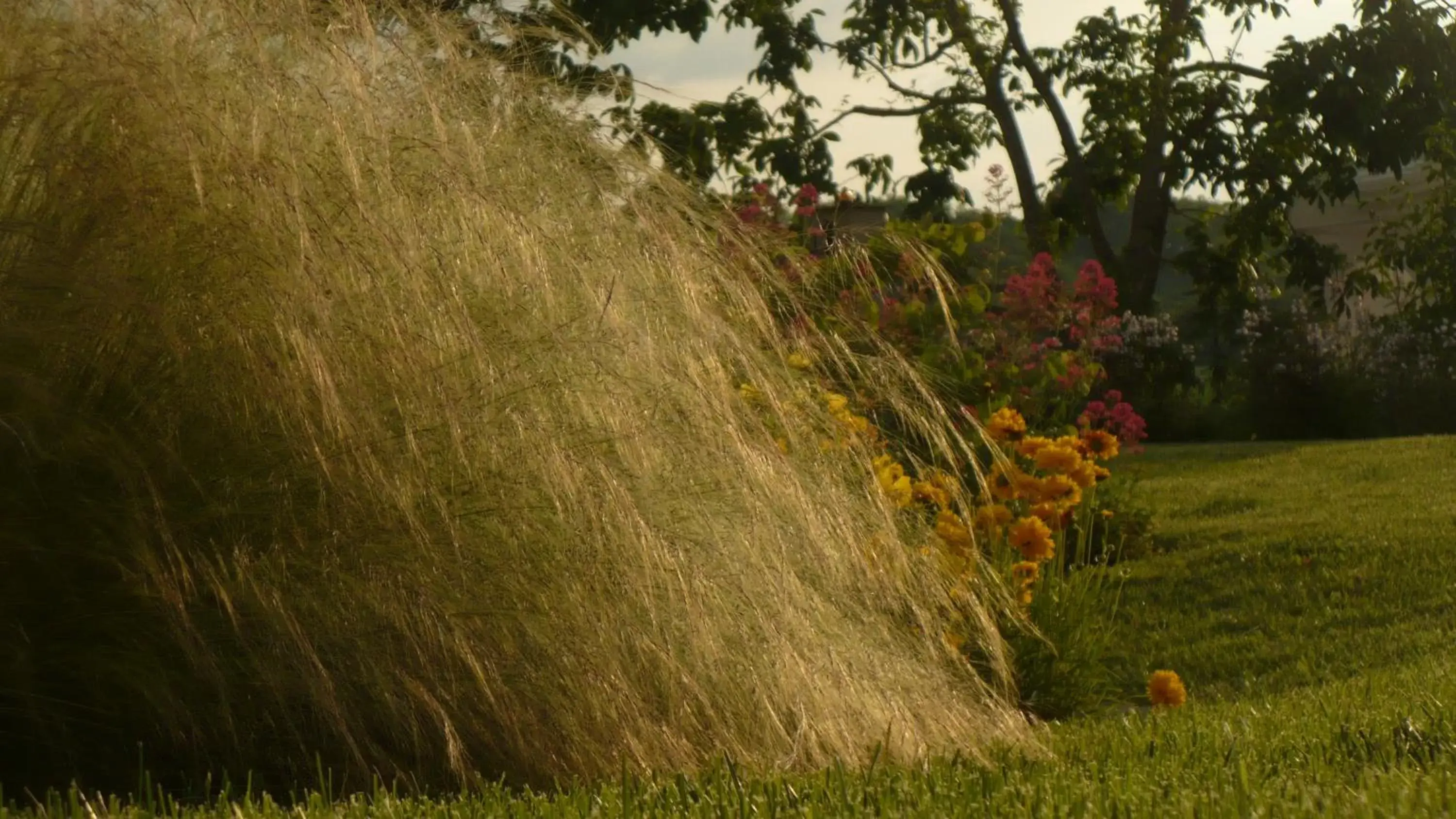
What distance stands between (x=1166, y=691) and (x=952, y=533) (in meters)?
0.80

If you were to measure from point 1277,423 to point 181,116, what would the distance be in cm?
1348

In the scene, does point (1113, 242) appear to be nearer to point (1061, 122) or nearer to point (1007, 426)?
point (1061, 122)

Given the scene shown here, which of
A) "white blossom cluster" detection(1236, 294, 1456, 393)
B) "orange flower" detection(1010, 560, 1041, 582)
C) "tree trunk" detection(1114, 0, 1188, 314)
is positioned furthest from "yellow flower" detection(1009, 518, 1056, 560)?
"white blossom cluster" detection(1236, 294, 1456, 393)

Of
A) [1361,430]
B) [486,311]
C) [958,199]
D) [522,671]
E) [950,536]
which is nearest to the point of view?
[522,671]

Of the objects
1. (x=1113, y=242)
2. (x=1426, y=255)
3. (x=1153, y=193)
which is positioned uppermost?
(x=1113, y=242)

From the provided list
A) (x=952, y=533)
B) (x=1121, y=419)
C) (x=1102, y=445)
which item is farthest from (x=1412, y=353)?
(x=952, y=533)

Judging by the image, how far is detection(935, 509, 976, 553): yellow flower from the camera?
13.4 feet

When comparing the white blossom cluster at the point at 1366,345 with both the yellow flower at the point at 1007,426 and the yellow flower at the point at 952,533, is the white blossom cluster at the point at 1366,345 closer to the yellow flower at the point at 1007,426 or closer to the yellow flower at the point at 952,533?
the yellow flower at the point at 1007,426

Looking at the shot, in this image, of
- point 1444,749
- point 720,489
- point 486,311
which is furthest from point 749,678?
point 1444,749

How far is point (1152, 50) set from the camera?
11.9 meters

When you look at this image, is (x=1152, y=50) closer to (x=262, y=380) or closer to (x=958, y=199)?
(x=958, y=199)

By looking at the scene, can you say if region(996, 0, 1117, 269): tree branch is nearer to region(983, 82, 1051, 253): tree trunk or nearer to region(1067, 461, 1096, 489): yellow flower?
region(983, 82, 1051, 253): tree trunk

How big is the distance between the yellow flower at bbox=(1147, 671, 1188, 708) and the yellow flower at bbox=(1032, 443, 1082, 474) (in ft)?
2.21

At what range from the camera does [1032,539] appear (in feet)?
14.7
